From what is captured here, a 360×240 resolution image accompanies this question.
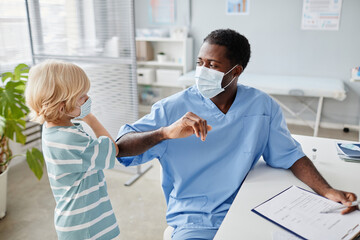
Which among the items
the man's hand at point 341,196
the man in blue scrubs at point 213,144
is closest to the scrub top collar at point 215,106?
the man in blue scrubs at point 213,144

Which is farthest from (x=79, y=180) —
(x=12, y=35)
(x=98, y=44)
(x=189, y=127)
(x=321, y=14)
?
(x=321, y=14)

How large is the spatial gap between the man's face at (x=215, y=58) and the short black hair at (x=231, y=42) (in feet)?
0.06

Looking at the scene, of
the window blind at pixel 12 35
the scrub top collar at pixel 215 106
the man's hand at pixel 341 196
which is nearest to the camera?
the man's hand at pixel 341 196

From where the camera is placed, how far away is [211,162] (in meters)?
1.25

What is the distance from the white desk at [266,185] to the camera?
2.82 ft

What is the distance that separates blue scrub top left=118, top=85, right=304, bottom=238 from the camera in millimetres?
1222

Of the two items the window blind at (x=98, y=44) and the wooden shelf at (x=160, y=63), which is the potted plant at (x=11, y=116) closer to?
the window blind at (x=98, y=44)

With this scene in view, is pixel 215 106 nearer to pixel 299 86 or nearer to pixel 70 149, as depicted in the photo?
pixel 70 149

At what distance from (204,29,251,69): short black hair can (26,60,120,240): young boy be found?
546 millimetres

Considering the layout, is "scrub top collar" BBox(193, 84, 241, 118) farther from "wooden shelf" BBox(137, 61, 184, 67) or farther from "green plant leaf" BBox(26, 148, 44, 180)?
"wooden shelf" BBox(137, 61, 184, 67)

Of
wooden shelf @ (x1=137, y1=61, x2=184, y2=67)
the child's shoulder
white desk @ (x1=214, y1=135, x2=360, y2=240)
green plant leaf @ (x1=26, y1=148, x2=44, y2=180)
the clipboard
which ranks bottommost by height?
green plant leaf @ (x1=26, y1=148, x2=44, y2=180)

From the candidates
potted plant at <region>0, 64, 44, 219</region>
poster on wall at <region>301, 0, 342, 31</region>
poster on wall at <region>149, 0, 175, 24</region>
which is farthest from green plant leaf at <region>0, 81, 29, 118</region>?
poster on wall at <region>301, 0, 342, 31</region>

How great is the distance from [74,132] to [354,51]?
363 centimetres

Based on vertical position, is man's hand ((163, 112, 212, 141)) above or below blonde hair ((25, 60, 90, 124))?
below
